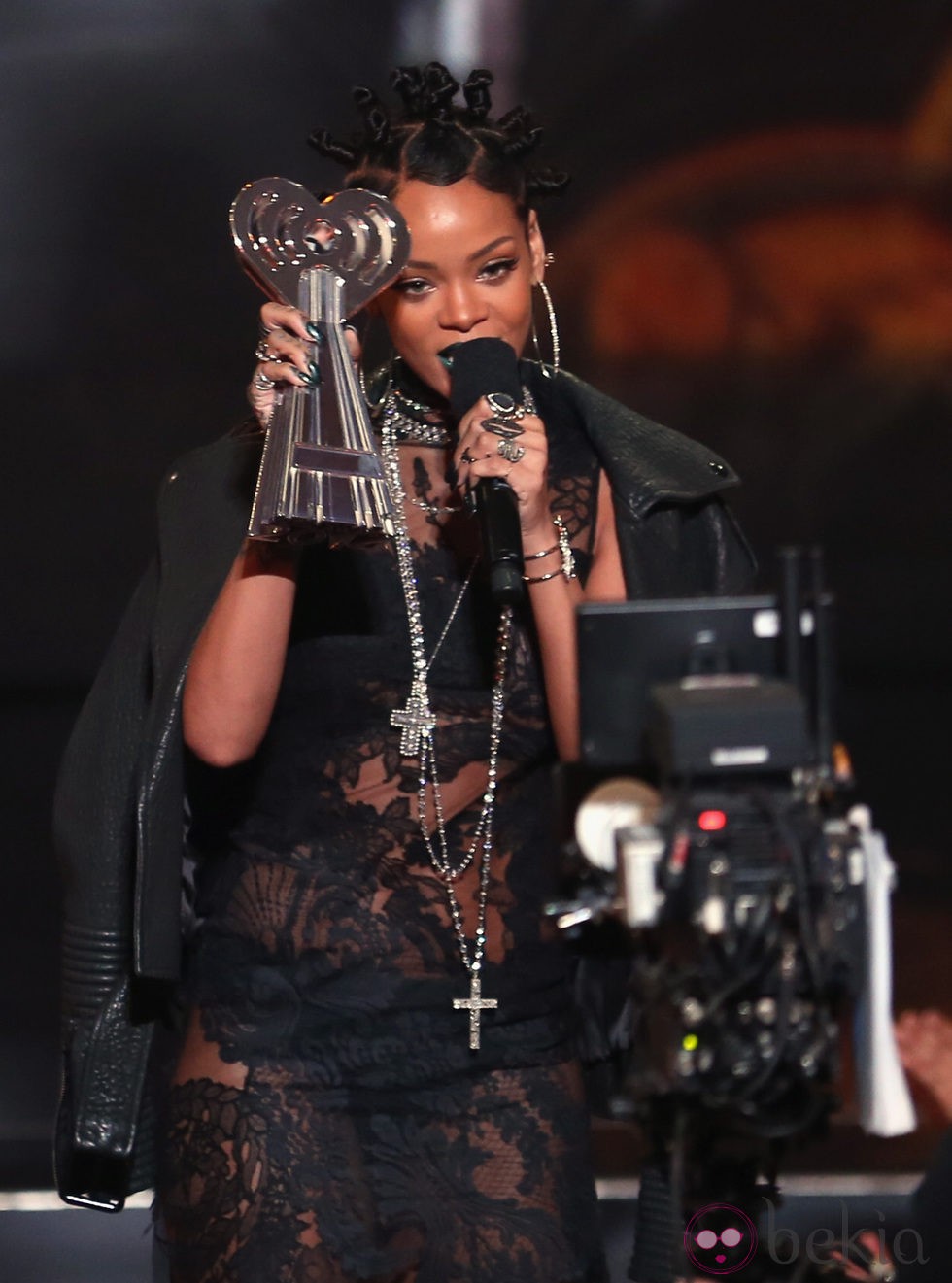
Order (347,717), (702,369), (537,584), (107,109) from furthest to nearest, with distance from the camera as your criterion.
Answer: (702,369) → (107,109) → (347,717) → (537,584)

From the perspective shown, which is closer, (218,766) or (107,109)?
(218,766)

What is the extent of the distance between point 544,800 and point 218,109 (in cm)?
230

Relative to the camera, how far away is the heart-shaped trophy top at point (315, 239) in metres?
1.53

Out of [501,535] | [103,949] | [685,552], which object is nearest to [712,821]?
[501,535]

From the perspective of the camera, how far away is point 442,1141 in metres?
1.76

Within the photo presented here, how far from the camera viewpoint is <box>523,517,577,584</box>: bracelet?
1.66 m

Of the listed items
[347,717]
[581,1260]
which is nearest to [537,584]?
[347,717]

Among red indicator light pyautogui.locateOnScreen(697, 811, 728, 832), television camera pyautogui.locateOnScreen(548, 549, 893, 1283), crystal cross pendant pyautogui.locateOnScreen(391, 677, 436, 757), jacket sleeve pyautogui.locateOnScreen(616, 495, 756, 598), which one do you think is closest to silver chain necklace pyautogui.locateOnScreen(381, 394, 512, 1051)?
crystal cross pendant pyautogui.locateOnScreen(391, 677, 436, 757)

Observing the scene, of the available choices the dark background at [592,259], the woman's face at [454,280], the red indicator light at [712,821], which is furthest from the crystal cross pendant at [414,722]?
the dark background at [592,259]

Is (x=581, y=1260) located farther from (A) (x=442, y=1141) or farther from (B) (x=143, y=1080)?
(B) (x=143, y=1080)

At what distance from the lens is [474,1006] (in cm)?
176

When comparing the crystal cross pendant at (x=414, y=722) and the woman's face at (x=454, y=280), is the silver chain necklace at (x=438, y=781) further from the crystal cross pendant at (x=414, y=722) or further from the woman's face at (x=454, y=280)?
the woman's face at (x=454, y=280)

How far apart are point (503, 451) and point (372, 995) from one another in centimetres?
55

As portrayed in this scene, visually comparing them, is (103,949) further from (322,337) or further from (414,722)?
(322,337)
